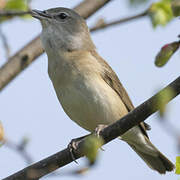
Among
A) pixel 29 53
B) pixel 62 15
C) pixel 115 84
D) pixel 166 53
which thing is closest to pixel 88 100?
pixel 115 84

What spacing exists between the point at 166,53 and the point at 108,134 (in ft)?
3.26

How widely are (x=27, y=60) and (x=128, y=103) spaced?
1.52 meters

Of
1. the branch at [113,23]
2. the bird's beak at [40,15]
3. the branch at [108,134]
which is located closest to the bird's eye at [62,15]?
the bird's beak at [40,15]

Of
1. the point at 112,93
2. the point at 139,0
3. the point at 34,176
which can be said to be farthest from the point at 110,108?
the point at 34,176

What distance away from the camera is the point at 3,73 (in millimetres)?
5398

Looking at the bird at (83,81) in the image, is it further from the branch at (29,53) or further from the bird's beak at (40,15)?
the branch at (29,53)

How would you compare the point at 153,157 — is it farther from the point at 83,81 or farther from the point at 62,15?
the point at 62,15

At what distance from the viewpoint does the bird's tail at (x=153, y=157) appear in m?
6.16

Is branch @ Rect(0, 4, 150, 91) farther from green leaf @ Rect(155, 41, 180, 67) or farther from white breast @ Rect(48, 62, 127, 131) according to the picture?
green leaf @ Rect(155, 41, 180, 67)

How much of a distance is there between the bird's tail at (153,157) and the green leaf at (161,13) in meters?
2.12

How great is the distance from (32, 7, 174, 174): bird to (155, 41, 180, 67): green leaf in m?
2.33

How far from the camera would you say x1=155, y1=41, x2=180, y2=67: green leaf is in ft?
9.78

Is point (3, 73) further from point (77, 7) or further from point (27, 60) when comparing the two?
point (77, 7)

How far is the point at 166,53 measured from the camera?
3.02 metres
